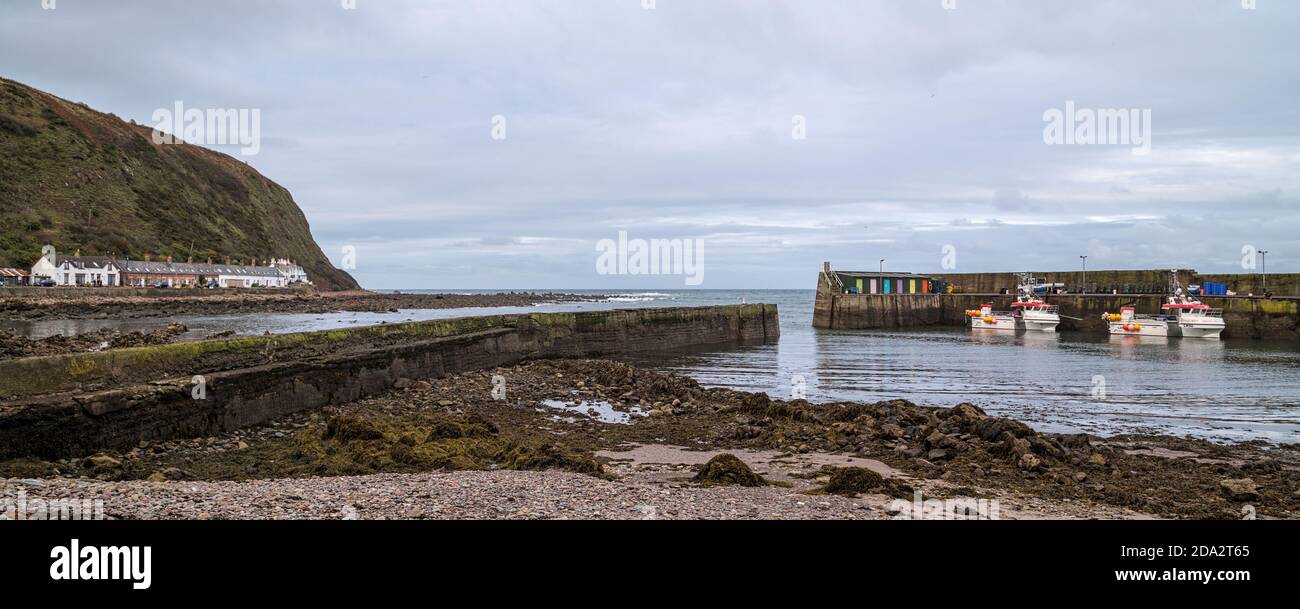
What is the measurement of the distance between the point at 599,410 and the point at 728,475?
10.7m

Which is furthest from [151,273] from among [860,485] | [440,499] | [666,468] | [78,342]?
[860,485]

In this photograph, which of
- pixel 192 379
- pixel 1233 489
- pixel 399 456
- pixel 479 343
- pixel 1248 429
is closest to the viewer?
pixel 1233 489

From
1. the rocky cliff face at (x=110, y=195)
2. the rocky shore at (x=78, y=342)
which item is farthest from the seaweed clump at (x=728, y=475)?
the rocky cliff face at (x=110, y=195)

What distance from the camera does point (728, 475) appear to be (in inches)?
492

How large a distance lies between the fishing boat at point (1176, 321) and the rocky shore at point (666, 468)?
1768 inches

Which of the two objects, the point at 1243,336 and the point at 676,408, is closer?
the point at 676,408

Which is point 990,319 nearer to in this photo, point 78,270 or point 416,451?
point 416,451

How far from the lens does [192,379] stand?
16.2 m

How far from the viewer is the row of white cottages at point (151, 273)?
260 feet

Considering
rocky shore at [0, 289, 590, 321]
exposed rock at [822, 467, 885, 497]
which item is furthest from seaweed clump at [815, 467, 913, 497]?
rocky shore at [0, 289, 590, 321]

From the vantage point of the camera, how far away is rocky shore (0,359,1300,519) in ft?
31.4
